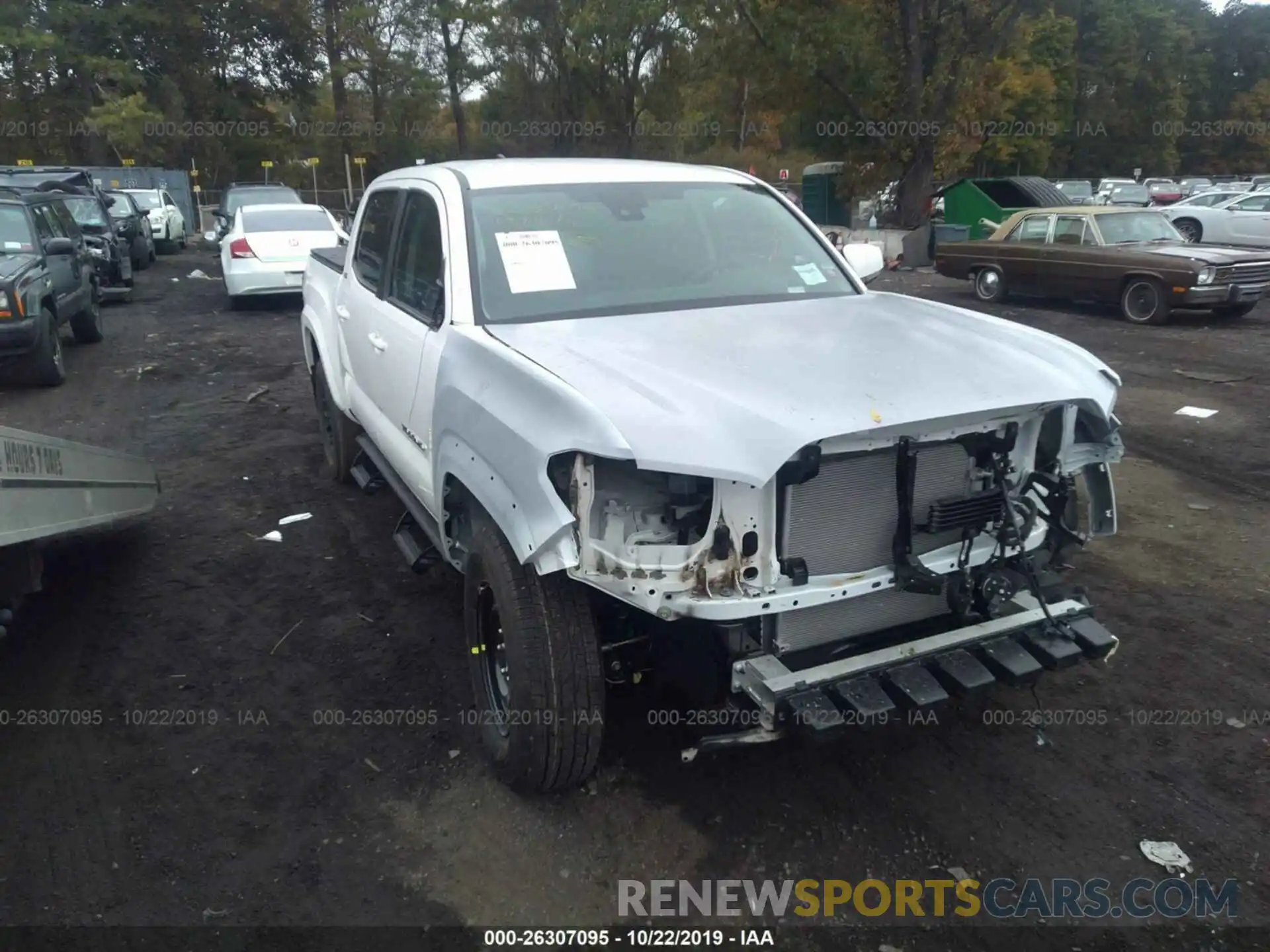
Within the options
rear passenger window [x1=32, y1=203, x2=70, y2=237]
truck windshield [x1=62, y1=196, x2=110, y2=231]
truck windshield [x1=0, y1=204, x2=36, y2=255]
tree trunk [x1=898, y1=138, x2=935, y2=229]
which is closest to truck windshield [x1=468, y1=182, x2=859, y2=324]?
truck windshield [x1=0, y1=204, x2=36, y2=255]

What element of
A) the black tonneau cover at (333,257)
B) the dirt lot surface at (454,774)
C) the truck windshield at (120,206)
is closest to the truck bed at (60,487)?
the dirt lot surface at (454,774)

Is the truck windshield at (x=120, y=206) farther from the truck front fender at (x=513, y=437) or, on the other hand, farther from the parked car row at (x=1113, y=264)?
the truck front fender at (x=513, y=437)

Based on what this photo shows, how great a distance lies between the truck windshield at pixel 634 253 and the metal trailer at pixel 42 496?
78.0 inches

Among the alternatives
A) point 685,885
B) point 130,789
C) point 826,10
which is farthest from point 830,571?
point 826,10

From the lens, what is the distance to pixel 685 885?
3002 mm

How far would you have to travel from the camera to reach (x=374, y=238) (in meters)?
5.19

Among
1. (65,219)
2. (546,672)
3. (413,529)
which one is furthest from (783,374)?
(65,219)

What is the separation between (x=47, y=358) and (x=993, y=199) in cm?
1919

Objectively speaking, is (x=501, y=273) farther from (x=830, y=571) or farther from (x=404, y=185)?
(x=830, y=571)

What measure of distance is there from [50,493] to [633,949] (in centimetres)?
322

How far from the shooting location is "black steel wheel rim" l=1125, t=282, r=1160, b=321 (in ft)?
41.7

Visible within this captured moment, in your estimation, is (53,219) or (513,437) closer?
(513,437)

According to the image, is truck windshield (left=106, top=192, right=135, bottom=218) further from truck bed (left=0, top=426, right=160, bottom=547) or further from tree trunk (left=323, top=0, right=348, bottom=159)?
tree trunk (left=323, top=0, right=348, bottom=159)

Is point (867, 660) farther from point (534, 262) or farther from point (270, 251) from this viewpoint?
point (270, 251)
